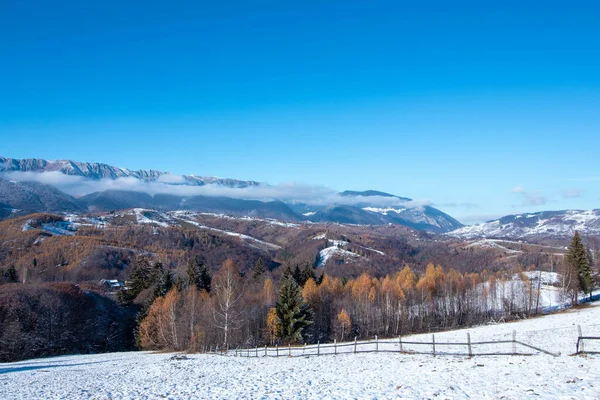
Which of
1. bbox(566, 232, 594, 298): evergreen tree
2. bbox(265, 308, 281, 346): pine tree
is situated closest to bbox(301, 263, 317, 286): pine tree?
bbox(265, 308, 281, 346): pine tree

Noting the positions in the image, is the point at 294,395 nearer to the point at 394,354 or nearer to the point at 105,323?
the point at 394,354

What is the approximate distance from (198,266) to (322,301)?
28831 millimetres

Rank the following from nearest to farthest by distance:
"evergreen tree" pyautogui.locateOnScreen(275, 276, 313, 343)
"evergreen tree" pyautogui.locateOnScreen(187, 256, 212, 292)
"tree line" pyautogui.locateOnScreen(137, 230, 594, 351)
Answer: "evergreen tree" pyautogui.locateOnScreen(275, 276, 313, 343)
"tree line" pyautogui.locateOnScreen(137, 230, 594, 351)
"evergreen tree" pyautogui.locateOnScreen(187, 256, 212, 292)

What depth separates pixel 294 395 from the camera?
17.7 m

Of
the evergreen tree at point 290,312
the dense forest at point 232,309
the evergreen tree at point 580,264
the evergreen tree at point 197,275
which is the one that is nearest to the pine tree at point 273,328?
the dense forest at point 232,309

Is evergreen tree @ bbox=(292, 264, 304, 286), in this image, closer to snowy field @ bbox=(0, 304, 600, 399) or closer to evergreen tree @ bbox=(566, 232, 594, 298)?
snowy field @ bbox=(0, 304, 600, 399)

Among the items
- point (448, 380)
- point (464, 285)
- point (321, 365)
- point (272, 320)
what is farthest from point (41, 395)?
point (464, 285)

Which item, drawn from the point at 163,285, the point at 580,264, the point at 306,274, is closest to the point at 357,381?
the point at 163,285

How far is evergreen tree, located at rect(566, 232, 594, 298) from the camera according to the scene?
269 ft

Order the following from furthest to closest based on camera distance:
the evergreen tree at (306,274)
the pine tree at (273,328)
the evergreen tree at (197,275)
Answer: the evergreen tree at (306,274)
the evergreen tree at (197,275)
the pine tree at (273,328)

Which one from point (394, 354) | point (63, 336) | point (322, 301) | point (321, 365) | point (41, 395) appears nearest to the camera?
point (41, 395)

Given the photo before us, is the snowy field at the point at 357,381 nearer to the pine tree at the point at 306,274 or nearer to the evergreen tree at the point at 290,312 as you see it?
the evergreen tree at the point at 290,312

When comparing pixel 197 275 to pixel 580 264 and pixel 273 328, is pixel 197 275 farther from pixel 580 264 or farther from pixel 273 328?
pixel 580 264

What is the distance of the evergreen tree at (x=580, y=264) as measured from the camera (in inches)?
3231
